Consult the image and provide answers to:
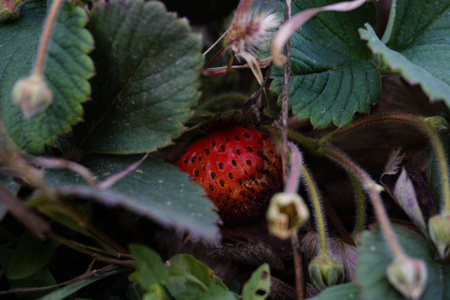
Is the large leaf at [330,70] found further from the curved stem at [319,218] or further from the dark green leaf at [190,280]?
the dark green leaf at [190,280]

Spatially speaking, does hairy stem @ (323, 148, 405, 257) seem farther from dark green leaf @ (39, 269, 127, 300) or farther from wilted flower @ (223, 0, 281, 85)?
dark green leaf @ (39, 269, 127, 300)

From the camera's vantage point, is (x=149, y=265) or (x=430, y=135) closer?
(x=149, y=265)

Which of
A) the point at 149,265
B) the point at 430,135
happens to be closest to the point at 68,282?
the point at 149,265

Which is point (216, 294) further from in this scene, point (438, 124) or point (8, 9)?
point (8, 9)

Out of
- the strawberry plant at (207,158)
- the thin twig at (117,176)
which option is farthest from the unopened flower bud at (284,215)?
the thin twig at (117,176)

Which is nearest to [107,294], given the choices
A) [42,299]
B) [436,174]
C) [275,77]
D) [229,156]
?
[42,299]

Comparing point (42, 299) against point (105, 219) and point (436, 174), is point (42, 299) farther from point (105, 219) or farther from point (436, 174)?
point (436, 174)
